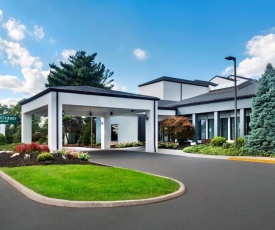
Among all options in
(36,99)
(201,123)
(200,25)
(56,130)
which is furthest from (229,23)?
(36,99)

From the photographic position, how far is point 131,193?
21.8 feet

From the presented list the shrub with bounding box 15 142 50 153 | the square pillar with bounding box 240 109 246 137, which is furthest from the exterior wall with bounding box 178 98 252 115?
the shrub with bounding box 15 142 50 153

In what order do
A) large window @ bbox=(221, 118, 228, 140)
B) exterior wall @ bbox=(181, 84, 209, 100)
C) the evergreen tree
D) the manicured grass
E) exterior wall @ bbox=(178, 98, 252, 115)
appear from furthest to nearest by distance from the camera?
exterior wall @ bbox=(181, 84, 209, 100) < large window @ bbox=(221, 118, 228, 140) < exterior wall @ bbox=(178, 98, 252, 115) < the evergreen tree < the manicured grass

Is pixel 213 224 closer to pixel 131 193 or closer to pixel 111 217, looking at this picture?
pixel 111 217

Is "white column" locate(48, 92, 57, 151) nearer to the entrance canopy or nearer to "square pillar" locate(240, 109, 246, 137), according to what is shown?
the entrance canopy

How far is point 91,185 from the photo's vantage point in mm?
7246

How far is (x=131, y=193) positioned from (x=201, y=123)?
2101 centimetres

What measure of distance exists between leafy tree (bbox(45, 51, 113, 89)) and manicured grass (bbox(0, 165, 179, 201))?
107 feet

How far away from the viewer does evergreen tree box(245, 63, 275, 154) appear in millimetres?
16850

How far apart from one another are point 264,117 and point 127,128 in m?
16.6

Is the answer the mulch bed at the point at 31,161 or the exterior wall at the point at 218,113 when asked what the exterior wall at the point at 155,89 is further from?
the mulch bed at the point at 31,161

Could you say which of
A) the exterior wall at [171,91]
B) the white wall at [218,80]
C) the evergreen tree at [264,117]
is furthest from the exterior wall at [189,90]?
the evergreen tree at [264,117]

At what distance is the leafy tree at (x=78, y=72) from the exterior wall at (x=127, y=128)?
11785 mm

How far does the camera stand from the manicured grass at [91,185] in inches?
253
